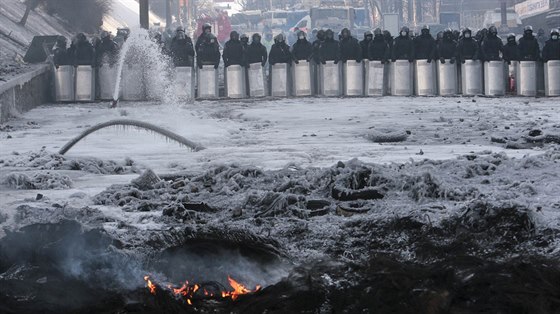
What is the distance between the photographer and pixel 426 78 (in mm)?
26172

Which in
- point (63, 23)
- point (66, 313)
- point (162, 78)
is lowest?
point (66, 313)

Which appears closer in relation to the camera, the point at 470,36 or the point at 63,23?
the point at 470,36

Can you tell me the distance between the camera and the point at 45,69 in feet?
83.8

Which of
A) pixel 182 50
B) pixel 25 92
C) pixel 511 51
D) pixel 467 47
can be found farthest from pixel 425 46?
pixel 25 92

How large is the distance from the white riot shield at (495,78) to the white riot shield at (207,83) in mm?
6141

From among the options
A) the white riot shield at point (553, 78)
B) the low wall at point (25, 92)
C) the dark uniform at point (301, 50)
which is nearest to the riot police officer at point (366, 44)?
the dark uniform at point (301, 50)

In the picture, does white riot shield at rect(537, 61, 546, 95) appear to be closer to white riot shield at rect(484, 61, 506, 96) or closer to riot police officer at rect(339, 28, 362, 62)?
white riot shield at rect(484, 61, 506, 96)

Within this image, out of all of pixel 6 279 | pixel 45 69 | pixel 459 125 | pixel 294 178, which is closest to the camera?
pixel 6 279

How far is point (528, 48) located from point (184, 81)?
7725 millimetres

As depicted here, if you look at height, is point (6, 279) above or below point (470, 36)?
below

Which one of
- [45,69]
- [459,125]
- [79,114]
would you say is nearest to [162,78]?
[45,69]

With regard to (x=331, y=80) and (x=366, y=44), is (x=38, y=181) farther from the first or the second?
(x=366, y=44)

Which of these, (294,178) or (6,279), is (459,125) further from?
(6,279)

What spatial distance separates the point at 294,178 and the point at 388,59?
1672 centimetres
